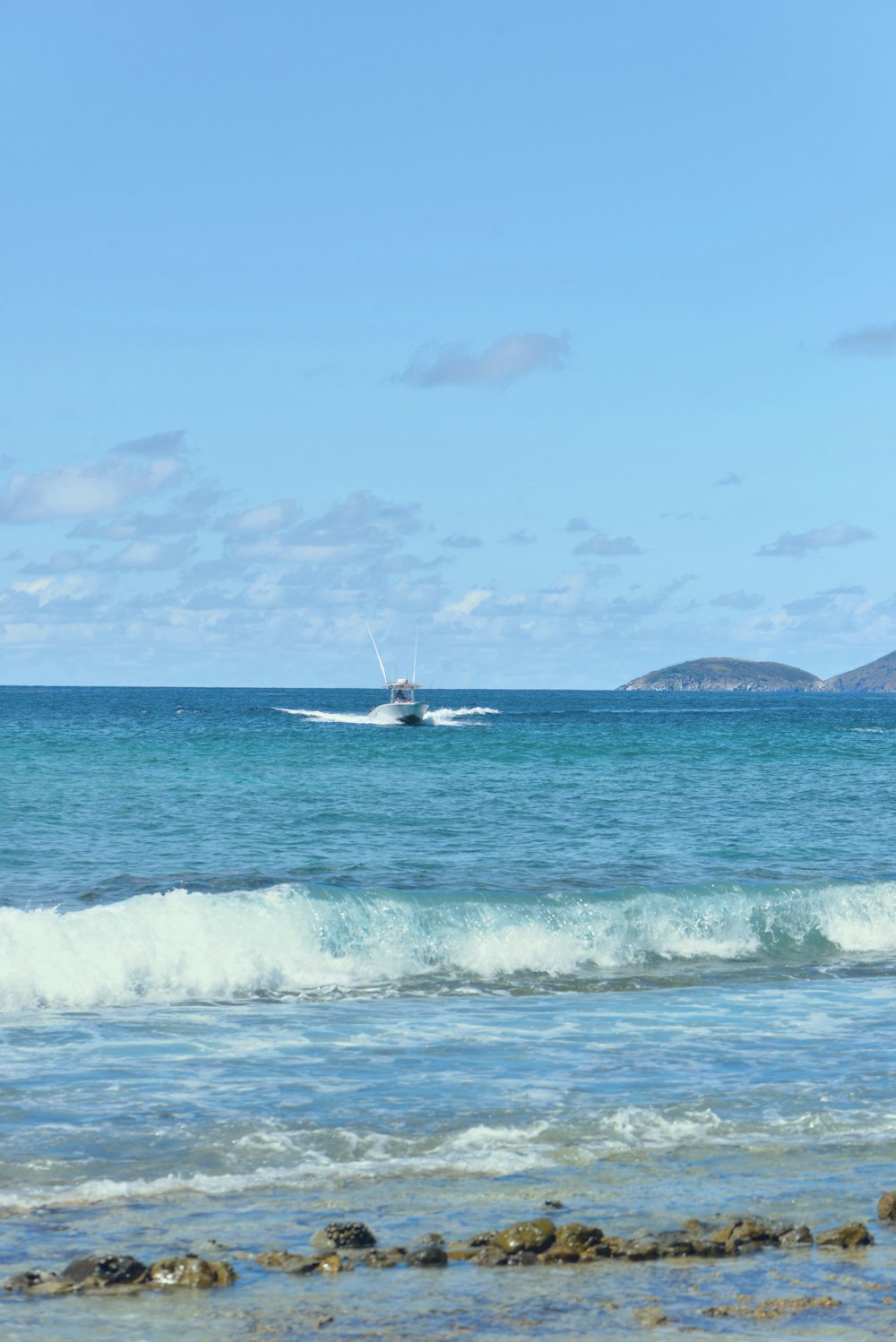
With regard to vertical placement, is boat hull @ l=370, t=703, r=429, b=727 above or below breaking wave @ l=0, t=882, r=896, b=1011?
above

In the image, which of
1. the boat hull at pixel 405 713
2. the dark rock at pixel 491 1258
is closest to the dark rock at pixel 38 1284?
the dark rock at pixel 491 1258

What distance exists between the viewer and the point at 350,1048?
1479 cm

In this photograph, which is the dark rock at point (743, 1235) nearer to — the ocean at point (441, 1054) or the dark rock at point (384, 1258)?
the ocean at point (441, 1054)

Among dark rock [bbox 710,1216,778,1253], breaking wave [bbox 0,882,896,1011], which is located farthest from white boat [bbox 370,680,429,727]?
dark rock [bbox 710,1216,778,1253]

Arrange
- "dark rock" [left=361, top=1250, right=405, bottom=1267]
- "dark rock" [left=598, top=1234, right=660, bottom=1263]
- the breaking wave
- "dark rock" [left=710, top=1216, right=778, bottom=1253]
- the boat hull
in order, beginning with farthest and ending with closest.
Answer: the boat hull
the breaking wave
"dark rock" [left=710, top=1216, right=778, bottom=1253]
"dark rock" [left=598, top=1234, right=660, bottom=1263]
"dark rock" [left=361, top=1250, right=405, bottom=1267]

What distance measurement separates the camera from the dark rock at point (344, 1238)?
28.0ft

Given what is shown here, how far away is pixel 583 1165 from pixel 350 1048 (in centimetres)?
455

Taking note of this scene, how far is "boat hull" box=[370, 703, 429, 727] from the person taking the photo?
10100cm

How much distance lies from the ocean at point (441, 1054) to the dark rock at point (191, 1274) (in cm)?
8

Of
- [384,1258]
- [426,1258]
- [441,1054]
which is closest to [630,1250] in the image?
[426,1258]

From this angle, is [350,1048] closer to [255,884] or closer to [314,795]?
[255,884]

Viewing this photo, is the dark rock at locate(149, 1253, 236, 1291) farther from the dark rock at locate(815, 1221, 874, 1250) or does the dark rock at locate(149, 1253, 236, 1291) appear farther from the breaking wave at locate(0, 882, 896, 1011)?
the breaking wave at locate(0, 882, 896, 1011)

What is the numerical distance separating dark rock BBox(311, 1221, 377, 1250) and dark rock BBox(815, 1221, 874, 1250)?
282cm

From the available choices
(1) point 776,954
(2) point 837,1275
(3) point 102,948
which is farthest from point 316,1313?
(1) point 776,954
